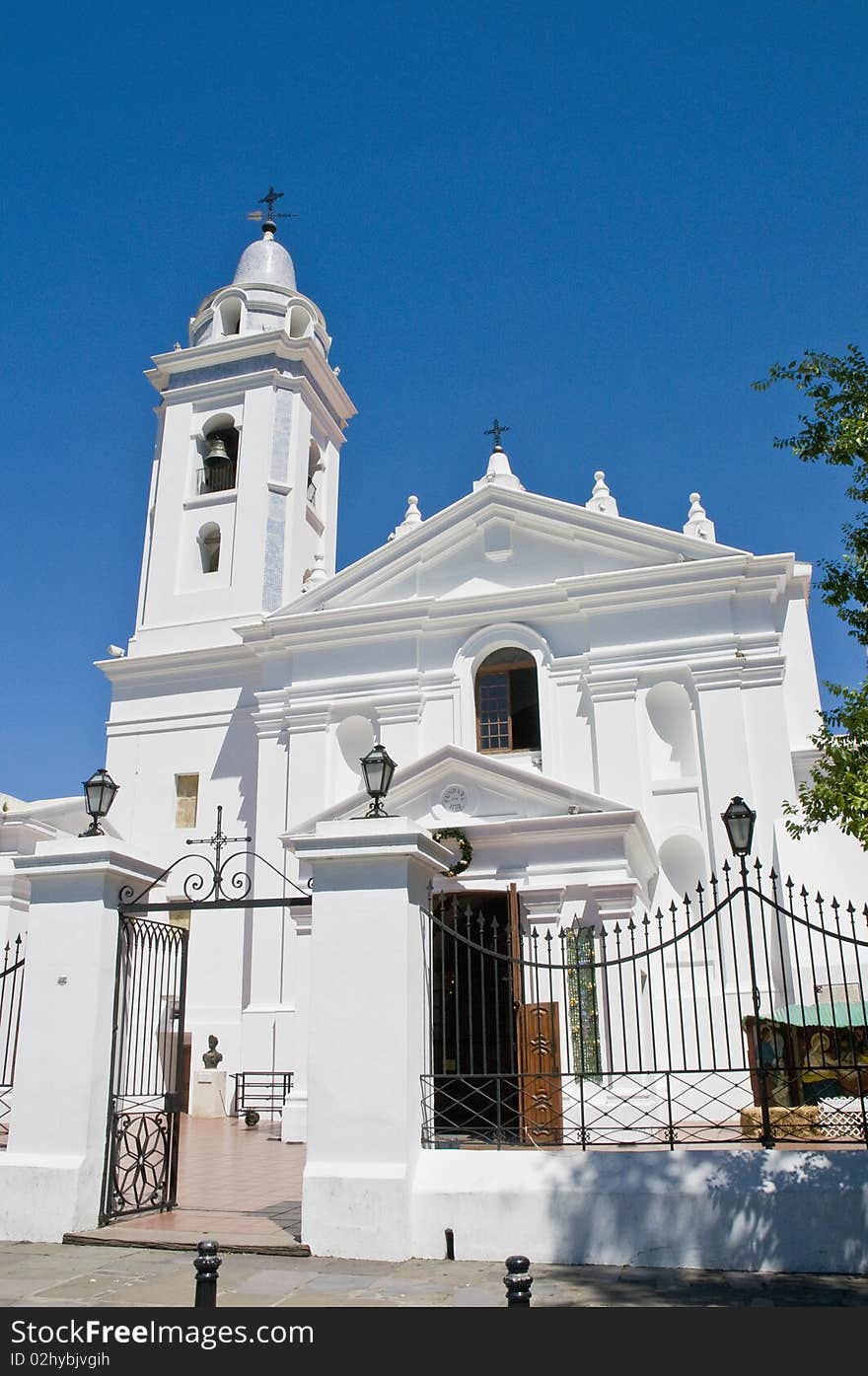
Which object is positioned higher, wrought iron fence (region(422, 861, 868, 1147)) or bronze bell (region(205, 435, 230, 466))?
bronze bell (region(205, 435, 230, 466))

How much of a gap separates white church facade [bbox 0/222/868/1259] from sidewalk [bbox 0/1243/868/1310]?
5.75 metres

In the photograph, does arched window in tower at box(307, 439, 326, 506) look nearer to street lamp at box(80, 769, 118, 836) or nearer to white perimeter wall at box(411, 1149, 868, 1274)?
street lamp at box(80, 769, 118, 836)

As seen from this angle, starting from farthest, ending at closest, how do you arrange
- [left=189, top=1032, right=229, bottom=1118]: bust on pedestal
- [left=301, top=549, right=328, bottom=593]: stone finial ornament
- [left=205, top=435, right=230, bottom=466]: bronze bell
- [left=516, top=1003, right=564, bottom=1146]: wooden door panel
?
[left=205, top=435, right=230, bottom=466]: bronze bell < [left=301, top=549, right=328, bottom=593]: stone finial ornament < [left=189, top=1032, right=229, bottom=1118]: bust on pedestal < [left=516, top=1003, right=564, bottom=1146]: wooden door panel

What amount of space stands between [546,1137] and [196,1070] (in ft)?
32.3

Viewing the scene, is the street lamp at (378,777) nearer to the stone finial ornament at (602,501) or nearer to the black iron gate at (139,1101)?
the black iron gate at (139,1101)

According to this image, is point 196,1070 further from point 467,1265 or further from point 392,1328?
point 392,1328

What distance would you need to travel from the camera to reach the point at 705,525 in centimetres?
2214

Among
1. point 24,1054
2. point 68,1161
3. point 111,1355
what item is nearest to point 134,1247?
point 68,1161

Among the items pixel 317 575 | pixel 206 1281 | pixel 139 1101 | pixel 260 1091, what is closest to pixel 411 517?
pixel 317 575

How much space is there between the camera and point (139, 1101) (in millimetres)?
10234

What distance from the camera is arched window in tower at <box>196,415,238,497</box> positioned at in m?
26.9

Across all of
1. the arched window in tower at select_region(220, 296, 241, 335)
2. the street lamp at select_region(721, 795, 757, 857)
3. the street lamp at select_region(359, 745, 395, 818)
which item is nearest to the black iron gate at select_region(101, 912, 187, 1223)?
the street lamp at select_region(359, 745, 395, 818)

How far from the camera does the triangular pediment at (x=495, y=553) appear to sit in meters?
21.3

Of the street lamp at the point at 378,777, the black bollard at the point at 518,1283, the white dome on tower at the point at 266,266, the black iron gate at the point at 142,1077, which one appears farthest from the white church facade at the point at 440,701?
the black bollard at the point at 518,1283
